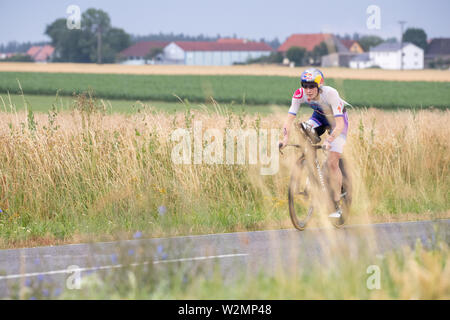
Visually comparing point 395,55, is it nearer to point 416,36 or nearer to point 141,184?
point 416,36

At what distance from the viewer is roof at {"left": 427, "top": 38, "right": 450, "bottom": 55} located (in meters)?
172

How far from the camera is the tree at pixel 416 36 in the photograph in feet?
563

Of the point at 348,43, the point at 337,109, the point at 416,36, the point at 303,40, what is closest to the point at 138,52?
the point at 303,40

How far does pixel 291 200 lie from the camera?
9.88 metres

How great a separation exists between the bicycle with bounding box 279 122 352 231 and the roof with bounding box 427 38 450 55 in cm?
16830

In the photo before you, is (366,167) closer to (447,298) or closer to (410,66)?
(447,298)

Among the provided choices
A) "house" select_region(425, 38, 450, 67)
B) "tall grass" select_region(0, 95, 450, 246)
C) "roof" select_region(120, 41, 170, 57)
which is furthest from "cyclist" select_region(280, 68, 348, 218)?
"house" select_region(425, 38, 450, 67)

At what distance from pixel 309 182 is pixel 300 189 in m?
0.16

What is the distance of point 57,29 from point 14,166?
141m

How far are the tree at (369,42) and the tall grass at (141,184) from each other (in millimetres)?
174528

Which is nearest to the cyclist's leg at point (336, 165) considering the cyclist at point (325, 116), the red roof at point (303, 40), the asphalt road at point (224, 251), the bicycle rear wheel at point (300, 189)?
the cyclist at point (325, 116)

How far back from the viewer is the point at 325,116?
10.3 m

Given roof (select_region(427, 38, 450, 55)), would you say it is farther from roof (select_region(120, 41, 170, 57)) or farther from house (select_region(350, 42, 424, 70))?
roof (select_region(120, 41, 170, 57))

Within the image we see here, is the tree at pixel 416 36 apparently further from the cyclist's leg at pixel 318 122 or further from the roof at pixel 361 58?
the cyclist's leg at pixel 318 122
